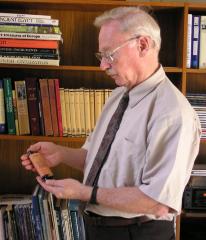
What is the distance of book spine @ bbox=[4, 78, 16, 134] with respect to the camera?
1.91m

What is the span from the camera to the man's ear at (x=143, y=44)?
119 cm

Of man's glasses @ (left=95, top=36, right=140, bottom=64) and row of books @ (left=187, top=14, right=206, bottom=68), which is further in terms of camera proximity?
row of books @ (left=187, top=14, right=206, bottom=68)

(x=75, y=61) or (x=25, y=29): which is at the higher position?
(x=25, y=29)

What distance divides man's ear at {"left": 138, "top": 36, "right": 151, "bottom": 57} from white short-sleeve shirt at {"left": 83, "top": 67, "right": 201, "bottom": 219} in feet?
0.27

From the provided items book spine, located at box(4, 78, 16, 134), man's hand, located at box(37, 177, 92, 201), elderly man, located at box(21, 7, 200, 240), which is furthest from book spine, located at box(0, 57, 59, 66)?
man's hand, located at box(37, 177, 92, 201)

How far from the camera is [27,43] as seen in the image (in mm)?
1847

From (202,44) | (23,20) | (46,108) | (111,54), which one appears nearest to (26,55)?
(23,20)

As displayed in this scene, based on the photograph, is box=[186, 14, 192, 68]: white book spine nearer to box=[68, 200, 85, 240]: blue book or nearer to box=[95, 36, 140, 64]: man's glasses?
box=[95, 36, 140, 64]: man's glasses

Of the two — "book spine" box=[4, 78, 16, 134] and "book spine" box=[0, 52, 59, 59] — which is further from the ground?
"book spine" box=[0, 52, 59, 59]

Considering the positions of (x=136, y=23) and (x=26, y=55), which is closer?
(x=136, y=23)

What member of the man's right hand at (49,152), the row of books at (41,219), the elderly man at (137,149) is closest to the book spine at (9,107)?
the row of books at (41,219)

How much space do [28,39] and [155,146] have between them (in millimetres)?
1017

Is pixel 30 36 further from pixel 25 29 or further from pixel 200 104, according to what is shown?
pixel 200 104

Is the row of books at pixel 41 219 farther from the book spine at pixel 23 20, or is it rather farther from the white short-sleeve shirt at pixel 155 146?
the book spine at pixel 23 20
